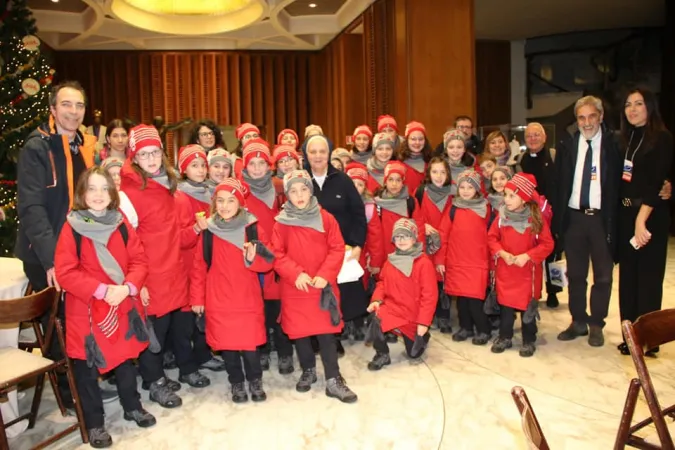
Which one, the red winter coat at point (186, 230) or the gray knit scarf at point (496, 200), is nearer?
the red winter coat at point (186, 230)

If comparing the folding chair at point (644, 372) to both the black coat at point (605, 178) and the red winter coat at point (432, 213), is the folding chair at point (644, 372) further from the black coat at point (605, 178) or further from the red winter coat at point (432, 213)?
the red winter coat at point (432, 213)

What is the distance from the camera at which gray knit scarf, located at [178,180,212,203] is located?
343 centimetres

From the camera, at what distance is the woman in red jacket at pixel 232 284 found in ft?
10.0

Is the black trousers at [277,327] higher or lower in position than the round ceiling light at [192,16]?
lower

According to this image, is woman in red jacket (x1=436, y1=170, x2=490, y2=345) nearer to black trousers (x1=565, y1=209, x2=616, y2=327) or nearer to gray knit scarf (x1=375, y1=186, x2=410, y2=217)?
gray knit scarf (x1=375, y1=186, x2=410, y2=217)

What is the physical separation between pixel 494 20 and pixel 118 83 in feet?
23.1

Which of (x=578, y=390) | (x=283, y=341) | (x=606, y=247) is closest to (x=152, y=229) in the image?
(x=283, y=341)

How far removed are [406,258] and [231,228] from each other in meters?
1.14

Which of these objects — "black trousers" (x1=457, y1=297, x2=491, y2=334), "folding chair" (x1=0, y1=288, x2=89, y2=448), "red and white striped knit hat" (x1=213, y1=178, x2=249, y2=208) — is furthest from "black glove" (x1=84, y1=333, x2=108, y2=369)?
"black trousers" (x1=457, y1=297, x2=491, y2=334)

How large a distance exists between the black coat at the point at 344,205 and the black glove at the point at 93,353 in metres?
1.55

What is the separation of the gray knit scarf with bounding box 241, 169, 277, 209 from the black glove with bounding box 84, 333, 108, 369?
1264 millimetres

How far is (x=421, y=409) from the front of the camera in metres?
2.99

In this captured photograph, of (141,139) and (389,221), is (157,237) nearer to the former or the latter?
(141,139)

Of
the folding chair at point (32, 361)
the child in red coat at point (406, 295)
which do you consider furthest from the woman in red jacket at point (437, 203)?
the folding chair at point (32, 361)
